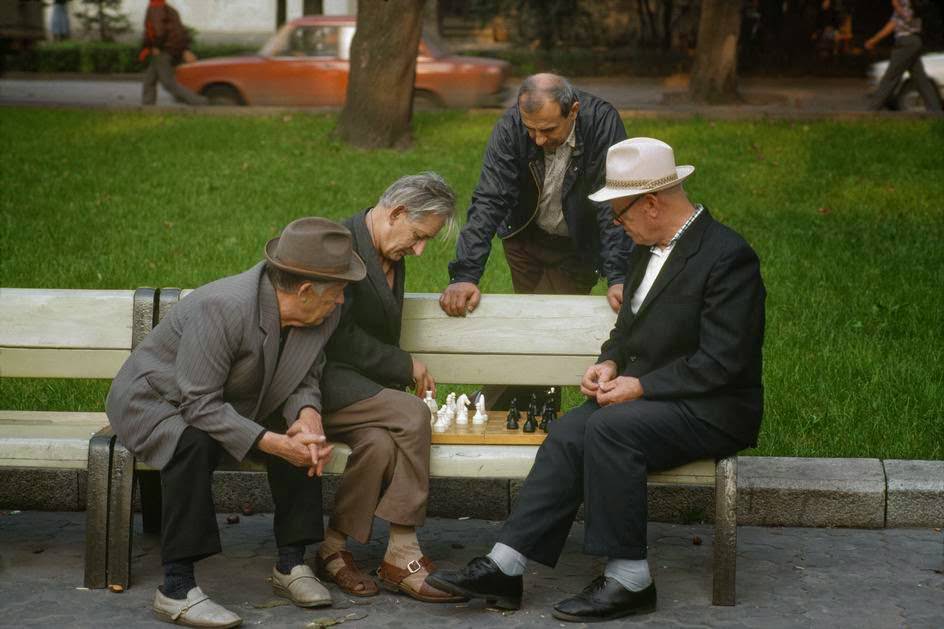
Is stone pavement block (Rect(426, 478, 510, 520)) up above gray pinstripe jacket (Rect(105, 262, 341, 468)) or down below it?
below

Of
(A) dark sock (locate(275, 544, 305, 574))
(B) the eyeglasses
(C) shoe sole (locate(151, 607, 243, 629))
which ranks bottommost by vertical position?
(C) shoe sole (locate(151, 607, 243, 629))

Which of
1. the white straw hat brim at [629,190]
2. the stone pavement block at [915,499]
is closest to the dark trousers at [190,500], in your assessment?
the white straw hat brim at [629,190]

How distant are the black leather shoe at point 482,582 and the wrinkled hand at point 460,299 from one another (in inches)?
46.2

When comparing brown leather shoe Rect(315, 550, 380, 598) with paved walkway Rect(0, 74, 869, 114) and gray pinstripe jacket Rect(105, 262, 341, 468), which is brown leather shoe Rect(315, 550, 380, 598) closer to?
gray pinstripe jacket Rect(105, 262, 341, 468)

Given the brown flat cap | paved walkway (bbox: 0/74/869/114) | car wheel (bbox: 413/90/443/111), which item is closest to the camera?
the brown flat cap

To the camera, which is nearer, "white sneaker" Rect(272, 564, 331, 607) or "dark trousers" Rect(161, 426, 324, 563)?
"dark trousers" Rect(161, 426, 324, 563)

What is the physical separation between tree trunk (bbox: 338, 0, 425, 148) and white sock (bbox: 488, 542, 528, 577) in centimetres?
884

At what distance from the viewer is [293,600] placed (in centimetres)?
501

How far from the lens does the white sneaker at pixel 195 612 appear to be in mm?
4734

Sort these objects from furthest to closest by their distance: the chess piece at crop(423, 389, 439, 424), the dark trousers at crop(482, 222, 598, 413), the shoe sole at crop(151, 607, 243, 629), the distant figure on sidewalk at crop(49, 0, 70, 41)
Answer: the distant figure on sidewalk at crop(49, 0, 70, 41), the dark trousers at crop(482, 222, 598, 413), the chess piece at crop(423, 389, 439, 424), the shoe sole at crop(151, 607, 243, 629)

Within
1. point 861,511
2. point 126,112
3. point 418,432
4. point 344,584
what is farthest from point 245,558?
point 126,112

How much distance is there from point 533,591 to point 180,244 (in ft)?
18.1

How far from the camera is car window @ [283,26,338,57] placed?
18.1 metres

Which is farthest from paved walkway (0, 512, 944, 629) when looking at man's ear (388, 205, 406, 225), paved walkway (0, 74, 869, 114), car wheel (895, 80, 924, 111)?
car wheel (895, 80, 924, 111)
